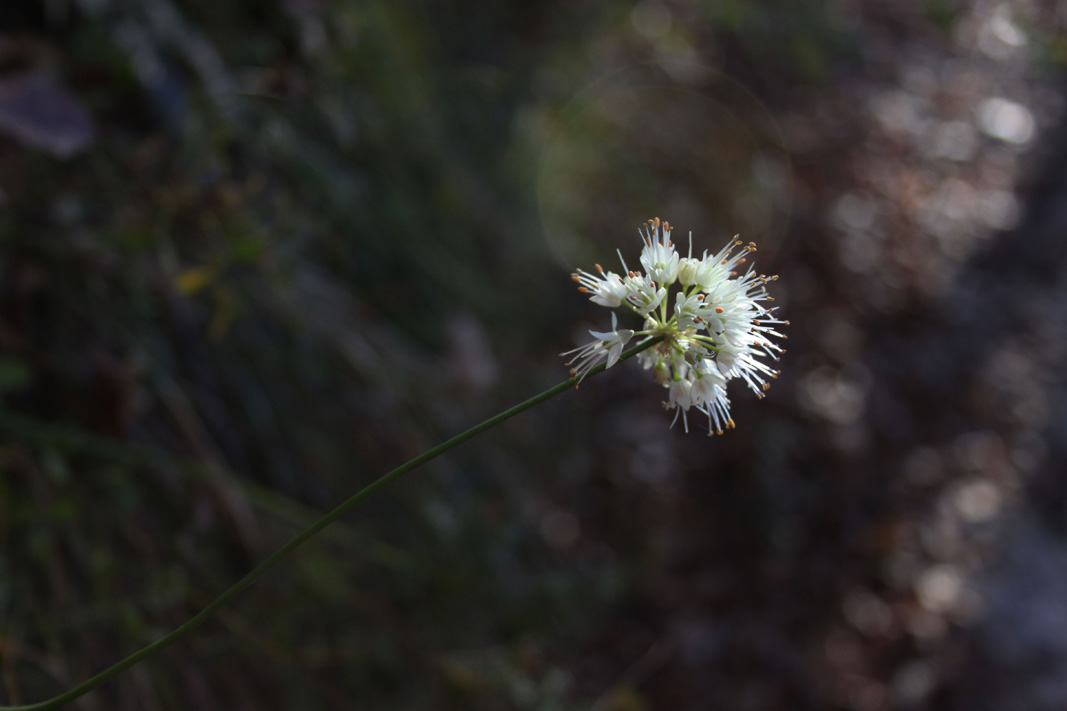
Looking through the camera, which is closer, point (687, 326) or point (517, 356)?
point (687, 326)

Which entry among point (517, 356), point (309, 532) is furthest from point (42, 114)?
point (517, 356)

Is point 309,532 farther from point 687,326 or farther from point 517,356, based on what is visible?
point 517,356

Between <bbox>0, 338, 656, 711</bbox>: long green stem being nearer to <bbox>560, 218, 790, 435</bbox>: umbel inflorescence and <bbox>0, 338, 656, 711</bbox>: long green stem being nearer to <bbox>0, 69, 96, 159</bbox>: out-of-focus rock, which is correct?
<bbox>560, 218, 790, 435</bbox>: umbel inflorescence

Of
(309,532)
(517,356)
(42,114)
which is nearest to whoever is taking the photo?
(309,532)

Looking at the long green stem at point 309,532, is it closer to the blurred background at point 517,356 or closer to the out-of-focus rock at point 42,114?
the blurred background at point 517,356

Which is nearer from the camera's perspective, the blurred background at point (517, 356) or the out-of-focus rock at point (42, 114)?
the out-of-focus rock at point (42, 114)

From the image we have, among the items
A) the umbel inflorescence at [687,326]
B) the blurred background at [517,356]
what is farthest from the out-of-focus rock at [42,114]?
the umbel inflorescence at [687,326]

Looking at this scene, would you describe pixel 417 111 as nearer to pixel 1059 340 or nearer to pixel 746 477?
pixel 746 477

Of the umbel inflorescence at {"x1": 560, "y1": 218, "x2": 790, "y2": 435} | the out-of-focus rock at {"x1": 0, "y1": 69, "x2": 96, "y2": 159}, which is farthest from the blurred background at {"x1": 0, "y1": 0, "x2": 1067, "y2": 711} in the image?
the umbel inflorescence at {"x1": 560, "y1": 218, "x2": 790, "y2": 435}

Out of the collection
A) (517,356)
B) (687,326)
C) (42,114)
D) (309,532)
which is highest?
(517,356)

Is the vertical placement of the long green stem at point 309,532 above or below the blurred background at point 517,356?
below
